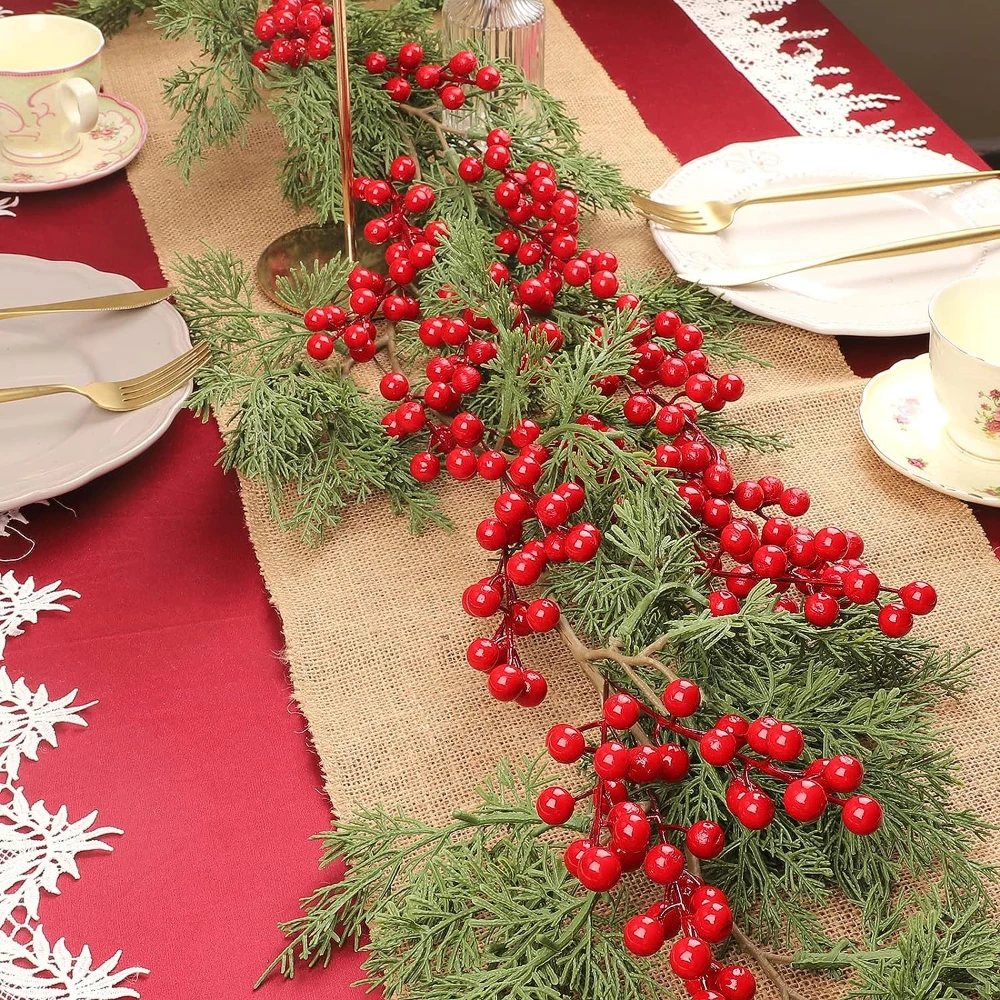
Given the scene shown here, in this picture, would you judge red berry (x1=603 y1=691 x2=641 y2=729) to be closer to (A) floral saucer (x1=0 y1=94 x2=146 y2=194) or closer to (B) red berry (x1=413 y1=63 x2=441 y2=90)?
(B) red berry (x1=413 y1=63 x2=441 y2=90)

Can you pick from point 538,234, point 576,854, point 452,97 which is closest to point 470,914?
point 576,854

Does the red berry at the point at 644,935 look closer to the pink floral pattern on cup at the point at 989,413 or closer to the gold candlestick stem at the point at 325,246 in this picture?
the pink floral pattern on cup at the point at 989,413

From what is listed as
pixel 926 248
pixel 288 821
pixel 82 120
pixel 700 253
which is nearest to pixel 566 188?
pixel 700 253

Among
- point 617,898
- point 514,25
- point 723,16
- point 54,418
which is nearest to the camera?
point 617,898

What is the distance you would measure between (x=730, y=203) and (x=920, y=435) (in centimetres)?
29

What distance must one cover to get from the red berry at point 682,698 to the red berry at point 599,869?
73 millimetres

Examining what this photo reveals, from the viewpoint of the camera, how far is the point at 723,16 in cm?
129

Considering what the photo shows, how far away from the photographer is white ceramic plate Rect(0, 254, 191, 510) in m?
0.72

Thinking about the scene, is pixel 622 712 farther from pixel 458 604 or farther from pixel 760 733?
pixel 458 604

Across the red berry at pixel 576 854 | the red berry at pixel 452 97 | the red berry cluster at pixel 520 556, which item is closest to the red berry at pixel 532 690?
the red berry cluster at pixel 520 556

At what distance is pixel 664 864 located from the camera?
48 cm

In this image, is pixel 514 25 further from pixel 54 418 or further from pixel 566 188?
pixel 54 418

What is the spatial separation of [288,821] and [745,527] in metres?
0.28

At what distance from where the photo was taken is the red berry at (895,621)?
1.94 ft
